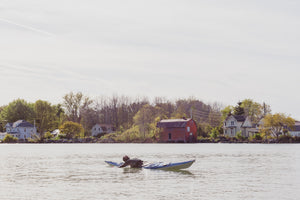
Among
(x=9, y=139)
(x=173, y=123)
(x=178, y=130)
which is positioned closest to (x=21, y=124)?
(x=9, y=139)

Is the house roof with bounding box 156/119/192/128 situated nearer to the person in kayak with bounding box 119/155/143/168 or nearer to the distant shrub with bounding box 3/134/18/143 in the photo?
the distant shrub with bounding box 3/134/18/143

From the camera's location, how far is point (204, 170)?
37.6 metres

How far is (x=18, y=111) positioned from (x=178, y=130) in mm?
67552

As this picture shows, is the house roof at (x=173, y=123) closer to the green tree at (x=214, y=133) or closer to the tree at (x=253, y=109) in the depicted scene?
the green tree at (x=214, y=133)

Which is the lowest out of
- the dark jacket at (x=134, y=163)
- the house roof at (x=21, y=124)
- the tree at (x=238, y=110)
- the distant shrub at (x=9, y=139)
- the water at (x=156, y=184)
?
the water at (x=156, y=184)

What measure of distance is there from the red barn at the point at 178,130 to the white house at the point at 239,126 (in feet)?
37.6

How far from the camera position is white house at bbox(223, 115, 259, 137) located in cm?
12669

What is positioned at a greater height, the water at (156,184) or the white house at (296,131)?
the white house at (296,131)

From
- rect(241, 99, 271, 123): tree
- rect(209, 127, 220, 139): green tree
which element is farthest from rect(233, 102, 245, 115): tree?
rect(209, 127, 220, 139): green tree

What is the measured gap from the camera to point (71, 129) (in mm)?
136500

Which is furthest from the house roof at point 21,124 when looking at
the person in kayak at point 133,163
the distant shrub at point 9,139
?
the person in kayak at point 133,163

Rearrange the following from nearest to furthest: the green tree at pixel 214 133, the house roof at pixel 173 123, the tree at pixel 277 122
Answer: the tree at pixel 277 122 < the house roof at pixel 173 123 < the green tree at pixel 214 133

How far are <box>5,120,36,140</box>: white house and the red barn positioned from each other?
53.7m

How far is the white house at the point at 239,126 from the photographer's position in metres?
127
